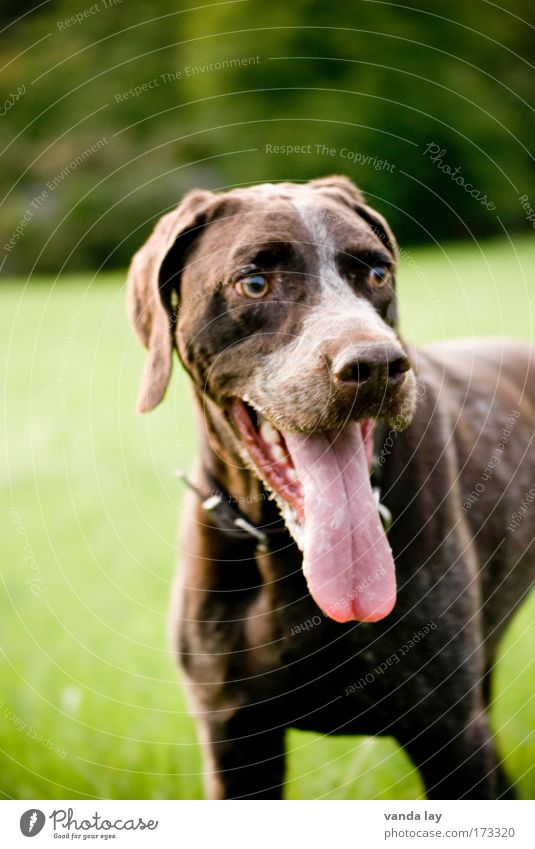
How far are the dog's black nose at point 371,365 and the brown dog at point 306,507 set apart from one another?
0.06 meters

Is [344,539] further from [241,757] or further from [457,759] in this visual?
[241,757]

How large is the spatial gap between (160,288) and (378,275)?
29.0 inches

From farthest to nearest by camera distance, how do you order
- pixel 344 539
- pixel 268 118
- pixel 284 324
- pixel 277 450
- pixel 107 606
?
pixel 268 118
pixel 107 606
pixel 277 450
pixel 284 324
pixel 344 539

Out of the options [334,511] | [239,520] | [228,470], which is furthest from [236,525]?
[334,511]

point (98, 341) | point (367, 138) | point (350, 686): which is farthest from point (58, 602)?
point (367, 138)

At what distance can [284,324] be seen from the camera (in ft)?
9.50

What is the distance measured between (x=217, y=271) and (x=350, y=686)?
55.5 inches

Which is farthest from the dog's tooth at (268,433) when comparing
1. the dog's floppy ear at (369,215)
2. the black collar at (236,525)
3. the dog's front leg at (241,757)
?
the dog's front leg at (241,757)

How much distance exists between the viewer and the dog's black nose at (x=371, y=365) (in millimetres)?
2496

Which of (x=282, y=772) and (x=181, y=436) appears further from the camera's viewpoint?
(x=181, y=436)

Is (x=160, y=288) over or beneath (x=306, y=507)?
over

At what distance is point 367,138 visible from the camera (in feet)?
46.7
